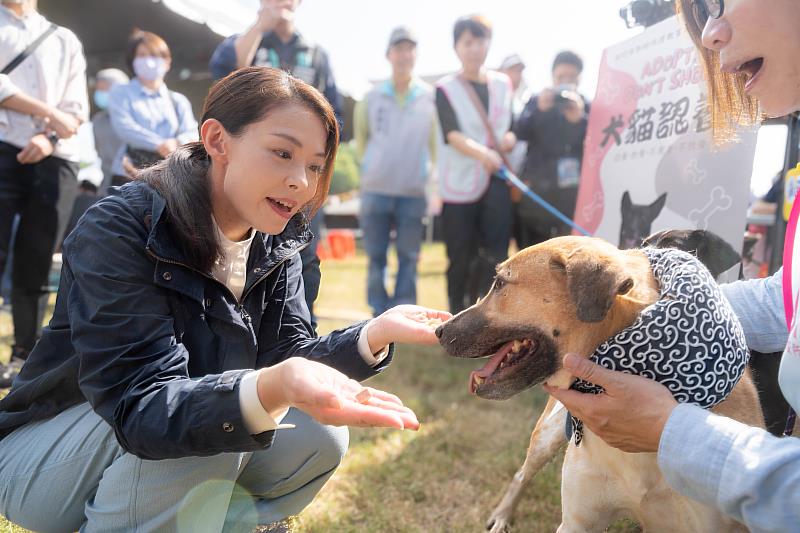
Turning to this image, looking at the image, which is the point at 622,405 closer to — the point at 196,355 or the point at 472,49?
the point at 196,355

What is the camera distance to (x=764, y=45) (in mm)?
1438

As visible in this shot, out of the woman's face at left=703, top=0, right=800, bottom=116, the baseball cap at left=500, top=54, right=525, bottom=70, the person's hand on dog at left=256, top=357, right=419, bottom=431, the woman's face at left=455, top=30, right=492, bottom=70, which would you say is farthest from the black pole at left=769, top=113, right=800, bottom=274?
the baseball cap at left=500, top=54, right=525, bottom=70

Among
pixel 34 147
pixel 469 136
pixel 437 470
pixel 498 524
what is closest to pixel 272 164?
pixel 498 524

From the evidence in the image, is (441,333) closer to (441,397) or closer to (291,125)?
(291,125)

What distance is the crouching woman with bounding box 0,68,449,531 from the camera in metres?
1.43

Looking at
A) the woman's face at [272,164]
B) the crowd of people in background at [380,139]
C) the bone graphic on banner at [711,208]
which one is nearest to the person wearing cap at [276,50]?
the crowd of people in background at [380,139]

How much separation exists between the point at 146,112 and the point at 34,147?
4.89ft

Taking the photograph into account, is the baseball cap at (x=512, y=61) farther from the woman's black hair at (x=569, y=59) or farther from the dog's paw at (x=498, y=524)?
the dog's paw at (x=498, y=524)

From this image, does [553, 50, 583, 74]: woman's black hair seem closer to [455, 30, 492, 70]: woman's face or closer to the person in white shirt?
[455, 30, 492, 70]: woman's face

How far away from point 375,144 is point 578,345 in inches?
159

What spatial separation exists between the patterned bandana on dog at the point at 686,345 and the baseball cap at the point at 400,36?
4293 mm

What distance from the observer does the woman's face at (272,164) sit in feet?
5.99

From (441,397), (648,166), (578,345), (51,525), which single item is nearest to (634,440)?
(578,345)

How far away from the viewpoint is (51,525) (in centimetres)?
180
